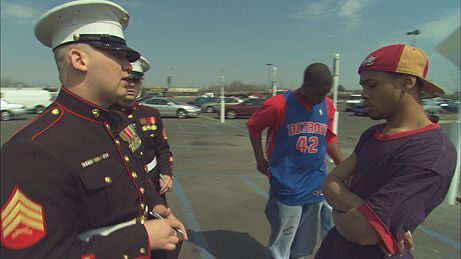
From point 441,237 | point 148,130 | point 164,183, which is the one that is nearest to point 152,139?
point 148,130

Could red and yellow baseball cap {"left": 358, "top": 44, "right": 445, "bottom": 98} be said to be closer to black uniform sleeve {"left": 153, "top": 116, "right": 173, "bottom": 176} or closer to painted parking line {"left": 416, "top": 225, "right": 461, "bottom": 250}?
black uniform sleeve {"left": 153, "top": 116, "right": 173, "bottom": 176}

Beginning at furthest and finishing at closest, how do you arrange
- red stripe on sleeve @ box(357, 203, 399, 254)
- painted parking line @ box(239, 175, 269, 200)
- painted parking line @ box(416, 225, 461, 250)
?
1. painted parking line @ box(239, 175, 269, 200)
2. painted parking line @ box(416, 225, 461, 250)
3. red stripe on sleeve @ box(357, 203, 399, 254)

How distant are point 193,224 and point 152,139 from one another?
1682 millimetres

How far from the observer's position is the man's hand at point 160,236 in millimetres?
1222

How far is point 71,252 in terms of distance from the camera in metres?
1.02

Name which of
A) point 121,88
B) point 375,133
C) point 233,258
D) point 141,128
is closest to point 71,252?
point 121,88

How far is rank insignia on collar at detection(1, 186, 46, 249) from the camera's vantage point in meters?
0.92

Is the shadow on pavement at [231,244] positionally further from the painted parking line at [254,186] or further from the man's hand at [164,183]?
the painted parking line at [254,186]

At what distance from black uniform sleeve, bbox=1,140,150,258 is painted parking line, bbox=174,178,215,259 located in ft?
7.95

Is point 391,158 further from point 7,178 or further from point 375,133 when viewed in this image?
point 7,178

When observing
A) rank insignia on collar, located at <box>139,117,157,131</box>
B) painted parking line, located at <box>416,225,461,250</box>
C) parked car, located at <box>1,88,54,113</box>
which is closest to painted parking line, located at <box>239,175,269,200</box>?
painted parking line, located at <box>416,225,461,250</box>

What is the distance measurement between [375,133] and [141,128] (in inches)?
76.2

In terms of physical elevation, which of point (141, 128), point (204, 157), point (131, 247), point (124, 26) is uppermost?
point (124, 26)

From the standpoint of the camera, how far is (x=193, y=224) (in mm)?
3977
